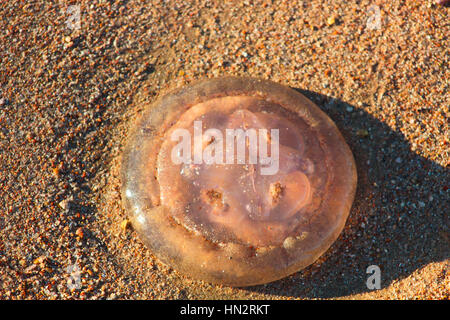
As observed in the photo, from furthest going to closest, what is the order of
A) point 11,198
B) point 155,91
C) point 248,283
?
point 155,91 → point 11,198 → point 248,283

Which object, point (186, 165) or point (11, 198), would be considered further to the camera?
point (11, 198)

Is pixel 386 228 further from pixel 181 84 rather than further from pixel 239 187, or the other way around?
pixel 181 84

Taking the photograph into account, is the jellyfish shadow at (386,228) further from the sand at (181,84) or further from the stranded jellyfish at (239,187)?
the stranded jellyfish at (239,187)

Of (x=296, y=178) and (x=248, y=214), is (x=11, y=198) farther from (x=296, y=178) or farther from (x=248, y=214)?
(x=296, y=178)

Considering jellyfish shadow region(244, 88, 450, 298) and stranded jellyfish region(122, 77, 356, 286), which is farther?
jellyfish shadow region(244, 88, 450, 298)

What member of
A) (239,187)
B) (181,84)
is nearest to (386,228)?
(239,187)

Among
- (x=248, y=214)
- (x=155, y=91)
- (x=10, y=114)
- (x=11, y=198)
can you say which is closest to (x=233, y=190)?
(x=248, y=214)

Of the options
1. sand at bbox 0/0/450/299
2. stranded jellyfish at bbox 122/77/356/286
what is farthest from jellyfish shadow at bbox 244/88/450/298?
stranded jellyfish at bbox 122/77/356/286

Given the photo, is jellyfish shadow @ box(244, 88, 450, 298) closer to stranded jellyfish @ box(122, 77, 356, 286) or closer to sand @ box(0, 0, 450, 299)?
sand @ box(0, 0, 450, 299)
